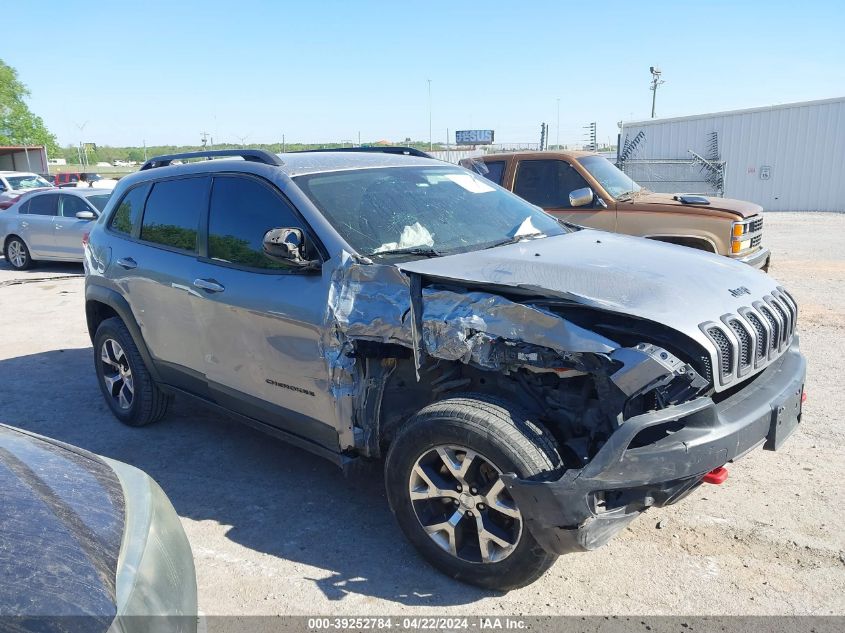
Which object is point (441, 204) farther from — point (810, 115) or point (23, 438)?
point (810, 115)

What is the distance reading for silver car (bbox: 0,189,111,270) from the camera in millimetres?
12898

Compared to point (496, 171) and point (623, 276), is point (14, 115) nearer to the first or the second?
point (496, 171)

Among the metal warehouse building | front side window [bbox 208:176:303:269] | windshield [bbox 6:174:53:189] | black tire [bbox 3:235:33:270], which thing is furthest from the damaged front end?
windshield [bbox 6:174:53:189]

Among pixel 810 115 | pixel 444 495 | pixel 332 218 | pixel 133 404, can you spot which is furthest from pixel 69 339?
pixel 810 115

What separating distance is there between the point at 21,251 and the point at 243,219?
12.1 m

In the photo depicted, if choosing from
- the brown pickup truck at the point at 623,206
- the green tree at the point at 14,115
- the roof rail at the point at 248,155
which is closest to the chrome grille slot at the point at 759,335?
the roof rail at the point at 248,155

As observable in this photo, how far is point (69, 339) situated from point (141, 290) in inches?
153

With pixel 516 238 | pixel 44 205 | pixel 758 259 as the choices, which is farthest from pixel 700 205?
pixel 44 205

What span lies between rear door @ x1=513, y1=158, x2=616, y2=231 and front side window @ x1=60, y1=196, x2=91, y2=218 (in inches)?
338

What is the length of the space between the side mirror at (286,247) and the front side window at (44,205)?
1162 cm

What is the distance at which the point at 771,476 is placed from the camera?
4.05 m

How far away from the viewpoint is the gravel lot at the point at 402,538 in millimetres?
3045

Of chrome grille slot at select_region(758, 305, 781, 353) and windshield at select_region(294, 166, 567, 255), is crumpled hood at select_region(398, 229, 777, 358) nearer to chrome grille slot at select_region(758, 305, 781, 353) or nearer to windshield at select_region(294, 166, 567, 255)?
chrome grille slot at select_region(758, 305, 781, 353)

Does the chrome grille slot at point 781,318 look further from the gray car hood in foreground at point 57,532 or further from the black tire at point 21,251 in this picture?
the black tire at point 21,251
